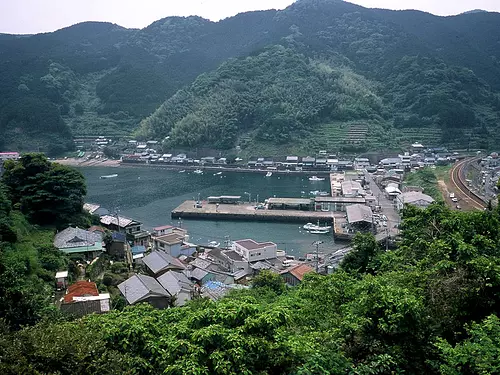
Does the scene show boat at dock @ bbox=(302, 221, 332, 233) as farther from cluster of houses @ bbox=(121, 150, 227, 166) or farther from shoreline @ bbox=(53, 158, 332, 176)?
cluster of houses @ bbox=(121, 150, 227, 166)

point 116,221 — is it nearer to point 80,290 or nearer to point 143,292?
point 143,292

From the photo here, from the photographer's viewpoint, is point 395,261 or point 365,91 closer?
point 395,261

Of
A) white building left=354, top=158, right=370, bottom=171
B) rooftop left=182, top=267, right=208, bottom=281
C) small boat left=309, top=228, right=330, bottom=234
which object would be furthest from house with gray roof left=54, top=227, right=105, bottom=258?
white building left=354, top=158, right=370, bottom=171

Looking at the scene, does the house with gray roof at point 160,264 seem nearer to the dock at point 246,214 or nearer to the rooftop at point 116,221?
the rooftop at point 116,221

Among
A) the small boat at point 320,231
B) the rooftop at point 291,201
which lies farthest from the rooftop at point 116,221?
the rooftop at point 291,201

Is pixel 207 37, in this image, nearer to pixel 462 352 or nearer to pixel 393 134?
pixel 393 134

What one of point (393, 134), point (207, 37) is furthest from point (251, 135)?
point (207, 37)

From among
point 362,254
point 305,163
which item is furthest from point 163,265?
point 305,163
